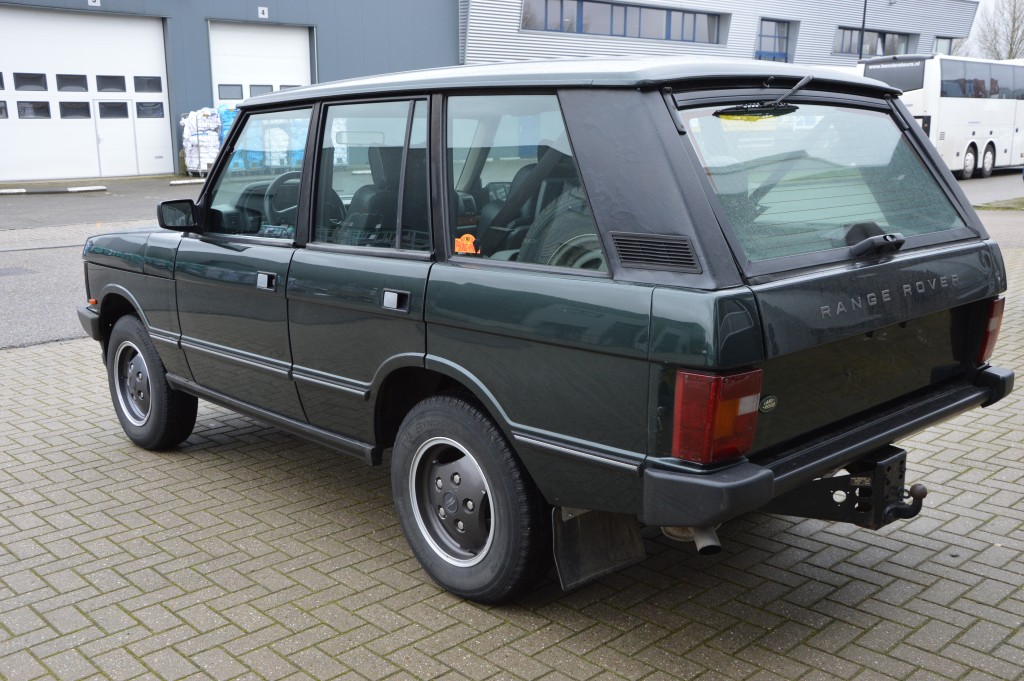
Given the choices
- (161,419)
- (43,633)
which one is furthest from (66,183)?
(43,633)

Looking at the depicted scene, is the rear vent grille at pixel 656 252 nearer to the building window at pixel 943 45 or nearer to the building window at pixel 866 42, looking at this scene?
the building window at pixel 866 42

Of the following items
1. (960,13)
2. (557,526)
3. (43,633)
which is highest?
(960,13)

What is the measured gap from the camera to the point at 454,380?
12.0 feet

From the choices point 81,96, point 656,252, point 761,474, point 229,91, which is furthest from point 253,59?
point 761,474

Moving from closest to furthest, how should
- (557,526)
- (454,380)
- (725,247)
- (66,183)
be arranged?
(725,247) → (557,526) → (454,380) → (66,183)

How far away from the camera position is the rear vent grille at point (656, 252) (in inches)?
113

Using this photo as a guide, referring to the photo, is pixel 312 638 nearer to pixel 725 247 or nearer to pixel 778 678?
pixel 778 678

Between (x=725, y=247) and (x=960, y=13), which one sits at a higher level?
(x=960, y=13)

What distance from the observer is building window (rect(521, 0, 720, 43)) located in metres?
38.3

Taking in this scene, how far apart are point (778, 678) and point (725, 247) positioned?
1.35m

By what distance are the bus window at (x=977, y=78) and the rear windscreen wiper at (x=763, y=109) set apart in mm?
26593

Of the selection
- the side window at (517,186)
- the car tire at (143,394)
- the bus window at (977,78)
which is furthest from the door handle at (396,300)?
the bus window at (977,78)

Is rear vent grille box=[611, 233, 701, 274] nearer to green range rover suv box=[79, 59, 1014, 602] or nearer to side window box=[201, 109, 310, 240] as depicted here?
green range rover suv box=[79, 59, 1014, 602]

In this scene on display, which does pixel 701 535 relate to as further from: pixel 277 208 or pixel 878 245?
pixel 277 208
